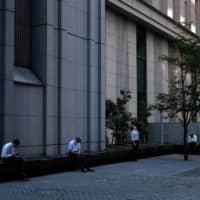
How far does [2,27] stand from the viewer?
1755cm

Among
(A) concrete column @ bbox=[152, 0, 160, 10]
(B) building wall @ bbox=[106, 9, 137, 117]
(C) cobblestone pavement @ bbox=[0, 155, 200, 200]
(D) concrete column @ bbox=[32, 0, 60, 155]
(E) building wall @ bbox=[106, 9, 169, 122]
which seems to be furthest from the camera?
(A) concrete column @ bbox=[152, 0, 160, 10]

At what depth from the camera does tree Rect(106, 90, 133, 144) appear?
95.8 feet

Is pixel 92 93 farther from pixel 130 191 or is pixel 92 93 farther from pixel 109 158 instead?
pixel 130 191

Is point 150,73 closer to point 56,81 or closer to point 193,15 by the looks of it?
point 193,15

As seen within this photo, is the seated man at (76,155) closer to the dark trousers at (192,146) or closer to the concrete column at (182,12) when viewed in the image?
the dark trousers at (192,146)

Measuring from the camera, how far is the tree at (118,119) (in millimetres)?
29188

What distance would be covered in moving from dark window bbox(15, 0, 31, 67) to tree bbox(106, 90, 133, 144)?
1000cm

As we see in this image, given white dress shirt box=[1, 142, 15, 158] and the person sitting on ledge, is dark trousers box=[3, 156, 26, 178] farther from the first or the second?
the person sitting on ledge

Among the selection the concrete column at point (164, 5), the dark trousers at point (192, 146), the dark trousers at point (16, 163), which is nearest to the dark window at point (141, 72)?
the concrete column at point (164, 5)

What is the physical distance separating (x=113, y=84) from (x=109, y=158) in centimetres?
1081

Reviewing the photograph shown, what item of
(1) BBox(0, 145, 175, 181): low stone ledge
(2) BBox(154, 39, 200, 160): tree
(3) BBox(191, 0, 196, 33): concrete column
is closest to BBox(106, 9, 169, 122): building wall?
(2) BBox(154, 39, 200, 160): tree

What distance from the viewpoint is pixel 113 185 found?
15297 millimetres

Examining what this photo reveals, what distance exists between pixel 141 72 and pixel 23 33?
19.2 m

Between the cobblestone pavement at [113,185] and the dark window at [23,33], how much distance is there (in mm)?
5025
